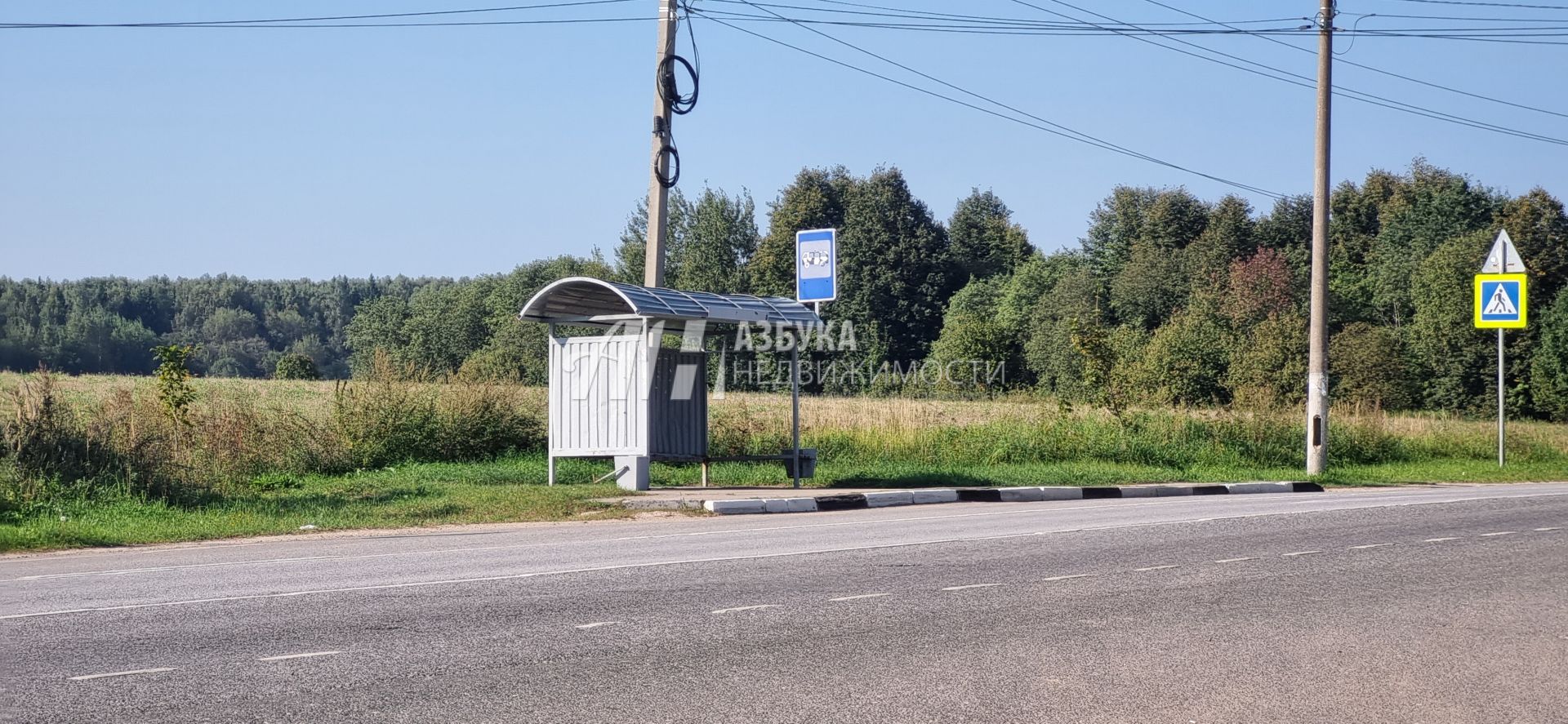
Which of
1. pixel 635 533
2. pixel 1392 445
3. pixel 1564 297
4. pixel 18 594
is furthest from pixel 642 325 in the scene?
pixel 1564 297

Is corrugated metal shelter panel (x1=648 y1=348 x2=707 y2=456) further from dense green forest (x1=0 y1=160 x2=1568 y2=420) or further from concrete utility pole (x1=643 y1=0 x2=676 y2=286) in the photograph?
dense green forest (x1=0 y1=160 x2=1568 y2=420)

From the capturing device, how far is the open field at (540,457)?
47.2ft

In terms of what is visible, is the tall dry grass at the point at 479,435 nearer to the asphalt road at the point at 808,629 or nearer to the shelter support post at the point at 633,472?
the asphalt road at the point at 808,629

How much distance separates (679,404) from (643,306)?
9.02 ft

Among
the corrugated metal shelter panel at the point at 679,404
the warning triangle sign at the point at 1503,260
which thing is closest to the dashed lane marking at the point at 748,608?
the corrugated metal shelter panel at the point at 679,404

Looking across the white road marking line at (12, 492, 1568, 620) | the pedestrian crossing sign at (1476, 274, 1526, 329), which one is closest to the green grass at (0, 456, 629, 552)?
the white road marking line at (12, 492, 1568, 620)

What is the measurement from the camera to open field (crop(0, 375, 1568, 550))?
14375mm

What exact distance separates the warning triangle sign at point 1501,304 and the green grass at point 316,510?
62.0ft

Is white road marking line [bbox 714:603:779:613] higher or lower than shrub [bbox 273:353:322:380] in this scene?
lower

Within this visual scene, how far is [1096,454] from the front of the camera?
81.9 ft

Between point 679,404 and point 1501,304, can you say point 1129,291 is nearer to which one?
point 1501,304

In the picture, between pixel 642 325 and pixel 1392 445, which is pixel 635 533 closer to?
pixel 642 325

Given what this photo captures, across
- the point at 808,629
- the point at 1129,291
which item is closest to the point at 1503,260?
the point at 808,629

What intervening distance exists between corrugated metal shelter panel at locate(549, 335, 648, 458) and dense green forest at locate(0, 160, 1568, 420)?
1576 inches
